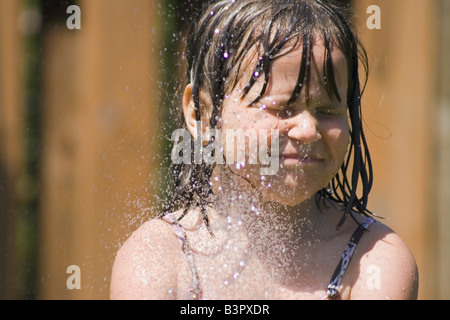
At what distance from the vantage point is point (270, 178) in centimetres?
185

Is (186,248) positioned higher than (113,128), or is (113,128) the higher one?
(113,128)

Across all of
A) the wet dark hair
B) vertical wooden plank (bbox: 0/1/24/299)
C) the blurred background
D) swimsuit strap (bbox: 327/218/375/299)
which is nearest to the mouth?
the wet dark hair

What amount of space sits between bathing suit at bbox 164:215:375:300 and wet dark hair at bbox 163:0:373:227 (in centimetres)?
6

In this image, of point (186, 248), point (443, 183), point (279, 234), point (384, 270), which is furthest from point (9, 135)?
point (384, 270)

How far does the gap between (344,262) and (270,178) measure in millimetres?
302

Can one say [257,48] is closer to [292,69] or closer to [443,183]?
[292,69]

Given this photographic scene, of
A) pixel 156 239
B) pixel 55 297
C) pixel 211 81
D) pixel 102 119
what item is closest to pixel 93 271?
pixel 55 297

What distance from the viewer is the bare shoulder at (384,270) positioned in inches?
73.7

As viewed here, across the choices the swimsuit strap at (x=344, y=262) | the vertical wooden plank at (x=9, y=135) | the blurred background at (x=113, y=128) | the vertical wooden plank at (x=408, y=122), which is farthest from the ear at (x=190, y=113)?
the vertical wooden plank at (x=9, y=135)

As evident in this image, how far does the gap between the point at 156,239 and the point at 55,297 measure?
1.59 meters

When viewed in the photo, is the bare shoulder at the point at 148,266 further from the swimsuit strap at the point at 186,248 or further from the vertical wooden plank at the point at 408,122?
the vertical wooden plank at the point at 408,122

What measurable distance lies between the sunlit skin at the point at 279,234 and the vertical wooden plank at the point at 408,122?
1.33m
